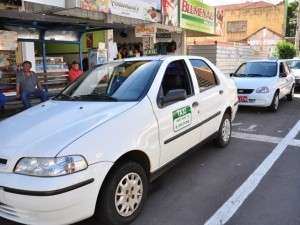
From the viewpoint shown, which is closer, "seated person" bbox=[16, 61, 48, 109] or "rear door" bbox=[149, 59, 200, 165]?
"rear door" bbox=[149, 59, 200, 165]

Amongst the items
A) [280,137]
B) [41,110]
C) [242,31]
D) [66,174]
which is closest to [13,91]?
[41,110]

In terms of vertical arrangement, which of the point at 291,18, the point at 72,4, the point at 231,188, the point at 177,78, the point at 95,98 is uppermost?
the point at 291,18

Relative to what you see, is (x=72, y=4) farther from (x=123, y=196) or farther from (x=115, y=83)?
(x=123, y=196)

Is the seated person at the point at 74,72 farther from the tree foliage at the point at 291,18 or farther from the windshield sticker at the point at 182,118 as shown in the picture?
the tree foliage at the point at 291,18

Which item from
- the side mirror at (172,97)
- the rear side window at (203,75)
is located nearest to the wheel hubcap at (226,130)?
the rear side window at (203,75)

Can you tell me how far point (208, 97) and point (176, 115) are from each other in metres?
1.15

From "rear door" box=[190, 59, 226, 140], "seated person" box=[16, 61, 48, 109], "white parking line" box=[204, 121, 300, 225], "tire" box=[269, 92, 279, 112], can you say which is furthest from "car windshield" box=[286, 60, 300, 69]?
"seated person" box=[16, 61, 48, 109]

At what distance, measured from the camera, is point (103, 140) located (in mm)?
3297

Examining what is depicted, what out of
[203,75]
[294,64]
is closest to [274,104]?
[203,75]

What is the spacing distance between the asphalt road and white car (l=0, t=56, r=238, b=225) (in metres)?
0.44

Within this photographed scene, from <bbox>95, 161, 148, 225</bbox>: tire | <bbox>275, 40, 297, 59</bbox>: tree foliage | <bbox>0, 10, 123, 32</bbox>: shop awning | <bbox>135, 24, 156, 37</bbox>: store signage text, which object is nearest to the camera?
<bbox>95, 161, 148, 225</bbox>: tire

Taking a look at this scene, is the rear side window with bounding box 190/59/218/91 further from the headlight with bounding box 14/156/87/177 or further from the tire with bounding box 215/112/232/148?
the headlight with bounding box 14/156/87/177

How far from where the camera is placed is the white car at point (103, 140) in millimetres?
3020

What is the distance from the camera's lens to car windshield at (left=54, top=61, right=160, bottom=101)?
422cm
